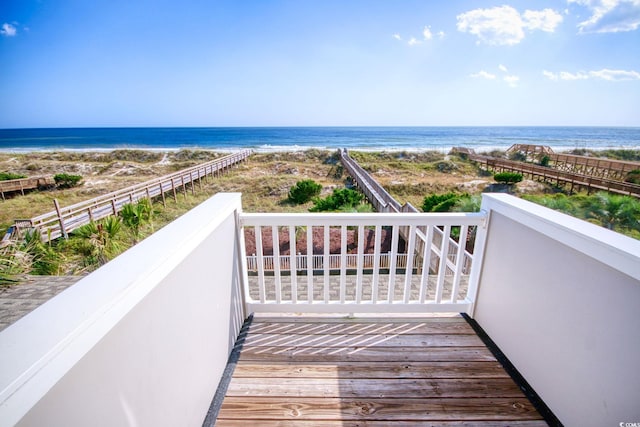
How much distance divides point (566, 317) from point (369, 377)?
1042 millimetres

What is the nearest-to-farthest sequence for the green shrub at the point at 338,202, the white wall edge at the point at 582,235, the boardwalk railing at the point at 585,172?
the white wall edge at the point at 582,235
the boardwalk railing at the point at 585,172
the green shrub at the point at 338,202

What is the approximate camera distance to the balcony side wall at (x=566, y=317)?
1.02 m

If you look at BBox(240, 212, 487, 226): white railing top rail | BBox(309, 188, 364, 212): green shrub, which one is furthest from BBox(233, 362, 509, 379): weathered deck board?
BBox(309, 188, 364, 212): green shrub

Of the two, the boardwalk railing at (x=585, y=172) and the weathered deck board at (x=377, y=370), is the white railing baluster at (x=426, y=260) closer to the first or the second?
the weathered deck board at (x=377, y=370)

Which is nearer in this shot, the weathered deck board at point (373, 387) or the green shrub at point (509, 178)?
the weathered deck board at point (373, 387)

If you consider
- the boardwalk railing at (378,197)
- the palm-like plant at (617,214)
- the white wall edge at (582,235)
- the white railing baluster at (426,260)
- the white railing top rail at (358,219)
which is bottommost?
the boardwalk railing at (378,197)

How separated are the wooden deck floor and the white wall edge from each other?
0.89 meters

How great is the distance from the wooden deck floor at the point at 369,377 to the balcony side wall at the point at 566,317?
7.9 inches

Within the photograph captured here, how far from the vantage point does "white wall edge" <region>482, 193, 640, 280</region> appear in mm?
990

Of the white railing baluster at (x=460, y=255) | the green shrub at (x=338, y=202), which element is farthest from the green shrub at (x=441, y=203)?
the white railing baluster at (x=460, y=255)

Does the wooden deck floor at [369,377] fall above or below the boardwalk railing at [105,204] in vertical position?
above

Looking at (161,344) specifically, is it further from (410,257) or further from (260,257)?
(410,257)

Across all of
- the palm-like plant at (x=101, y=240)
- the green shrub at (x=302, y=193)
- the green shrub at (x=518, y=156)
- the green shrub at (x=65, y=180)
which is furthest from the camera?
the green shrub at (x=518, y=156)

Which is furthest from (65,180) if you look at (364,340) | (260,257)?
(364,340)
